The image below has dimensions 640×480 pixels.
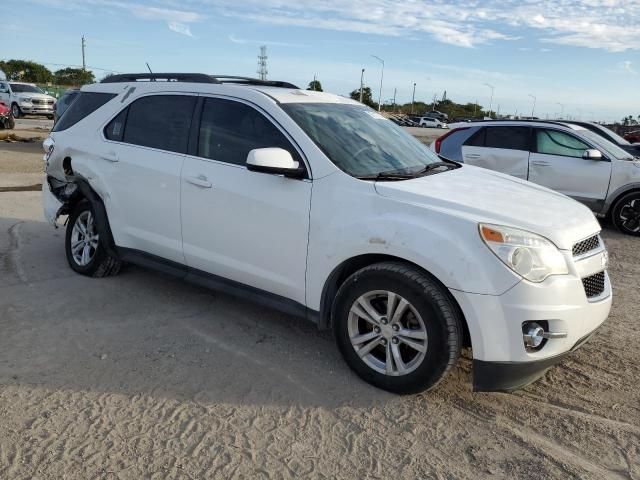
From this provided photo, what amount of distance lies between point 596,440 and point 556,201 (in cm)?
158

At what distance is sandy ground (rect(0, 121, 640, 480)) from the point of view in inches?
Answer: 110

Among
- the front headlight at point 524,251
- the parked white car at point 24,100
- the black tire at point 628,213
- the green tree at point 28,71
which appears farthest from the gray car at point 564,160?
the green tree at point 28,71

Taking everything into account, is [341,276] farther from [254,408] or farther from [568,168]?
[568,168]

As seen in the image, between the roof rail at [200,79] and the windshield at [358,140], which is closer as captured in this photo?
the windshield at [358,140]

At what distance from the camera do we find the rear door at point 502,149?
31.0 ft

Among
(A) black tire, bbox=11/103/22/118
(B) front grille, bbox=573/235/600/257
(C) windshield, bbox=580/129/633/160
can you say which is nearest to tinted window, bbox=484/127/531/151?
(C) windshield, bbox=580/129/633/160

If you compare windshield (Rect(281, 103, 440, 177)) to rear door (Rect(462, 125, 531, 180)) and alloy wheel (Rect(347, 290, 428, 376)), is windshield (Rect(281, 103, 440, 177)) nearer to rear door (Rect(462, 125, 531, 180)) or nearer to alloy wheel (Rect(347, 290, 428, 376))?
alloy wheel (Rect(347, 290, 428, 376))

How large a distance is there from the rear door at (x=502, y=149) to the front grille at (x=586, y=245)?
5.92 m

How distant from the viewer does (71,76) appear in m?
70.1

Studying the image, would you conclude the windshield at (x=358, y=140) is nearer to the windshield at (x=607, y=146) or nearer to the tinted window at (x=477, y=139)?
the tinted window at (x=477, y=139)

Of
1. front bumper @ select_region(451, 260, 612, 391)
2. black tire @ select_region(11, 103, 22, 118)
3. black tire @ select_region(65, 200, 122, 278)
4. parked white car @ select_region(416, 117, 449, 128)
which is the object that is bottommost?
parked white car @ select_region(416, 117, 449, 128)

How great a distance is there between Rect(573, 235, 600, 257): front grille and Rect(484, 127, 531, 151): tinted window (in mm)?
6126

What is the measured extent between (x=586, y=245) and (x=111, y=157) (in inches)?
149

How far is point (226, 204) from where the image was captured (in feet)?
13.3
